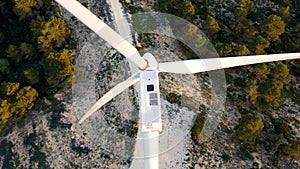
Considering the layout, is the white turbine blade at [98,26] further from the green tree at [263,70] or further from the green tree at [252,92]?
the green tree at [263,70]

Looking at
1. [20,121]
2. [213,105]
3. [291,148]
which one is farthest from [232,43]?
[20,121]

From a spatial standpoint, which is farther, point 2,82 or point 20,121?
point 2,82

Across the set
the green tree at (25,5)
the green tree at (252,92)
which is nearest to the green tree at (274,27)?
the green tree at (252,92)

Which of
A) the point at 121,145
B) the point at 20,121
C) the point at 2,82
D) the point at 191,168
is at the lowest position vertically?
the point at 191,168

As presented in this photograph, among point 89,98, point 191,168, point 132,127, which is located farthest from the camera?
point 89,98

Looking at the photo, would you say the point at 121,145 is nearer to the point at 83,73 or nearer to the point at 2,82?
the point at 83,73

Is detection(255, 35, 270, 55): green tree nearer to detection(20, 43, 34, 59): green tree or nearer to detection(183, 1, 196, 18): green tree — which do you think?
detection(183, 1, 196, 18): green tree

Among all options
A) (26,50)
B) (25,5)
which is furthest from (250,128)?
(25,5)
